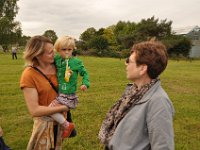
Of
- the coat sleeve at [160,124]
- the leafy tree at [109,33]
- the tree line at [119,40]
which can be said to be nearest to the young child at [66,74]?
the coat sleeve at [160,124]

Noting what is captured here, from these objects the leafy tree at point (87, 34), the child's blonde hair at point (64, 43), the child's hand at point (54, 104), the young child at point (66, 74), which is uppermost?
the leafy tree at point (87, 34)

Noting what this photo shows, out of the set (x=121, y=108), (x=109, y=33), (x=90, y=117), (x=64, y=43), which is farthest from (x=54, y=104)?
(x=109, y=33)

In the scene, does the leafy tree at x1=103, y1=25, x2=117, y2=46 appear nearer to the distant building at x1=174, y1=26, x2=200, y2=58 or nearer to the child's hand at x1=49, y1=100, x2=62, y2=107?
the distant building at x1=174, y1=26, x2=200, y2=58

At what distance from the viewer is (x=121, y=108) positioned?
9.29ft

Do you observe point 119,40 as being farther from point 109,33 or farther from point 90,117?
point 90,117

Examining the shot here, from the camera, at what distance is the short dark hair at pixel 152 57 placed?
2676 mm

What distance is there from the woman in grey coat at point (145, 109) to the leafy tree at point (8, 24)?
58.3m

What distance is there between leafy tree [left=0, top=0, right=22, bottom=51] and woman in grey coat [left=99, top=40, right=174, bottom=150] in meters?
58.3

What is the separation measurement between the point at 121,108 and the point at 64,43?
130 centimetres

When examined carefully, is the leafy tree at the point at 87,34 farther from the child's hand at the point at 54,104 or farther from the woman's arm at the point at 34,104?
the woman's arm at the point at 34,104

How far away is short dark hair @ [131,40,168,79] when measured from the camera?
2.68 m

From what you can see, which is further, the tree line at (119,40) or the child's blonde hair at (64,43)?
the tree line at (119,40)

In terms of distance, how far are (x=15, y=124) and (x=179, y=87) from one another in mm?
9943

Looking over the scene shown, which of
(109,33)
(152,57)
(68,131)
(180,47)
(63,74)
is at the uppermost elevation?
(109,33)
